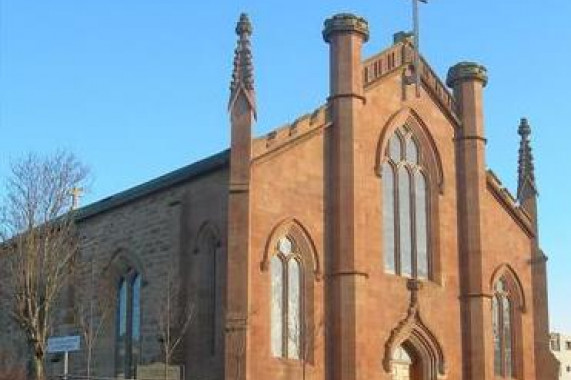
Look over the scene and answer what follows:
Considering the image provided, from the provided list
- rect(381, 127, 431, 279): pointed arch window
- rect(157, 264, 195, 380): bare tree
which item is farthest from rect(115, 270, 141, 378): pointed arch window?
rect(381, 127, 431, 279): pointed arch window

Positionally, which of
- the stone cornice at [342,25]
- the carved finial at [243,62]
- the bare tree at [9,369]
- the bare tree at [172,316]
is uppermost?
the stone cornice at [342,25]

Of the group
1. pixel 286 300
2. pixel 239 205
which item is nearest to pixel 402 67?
pixel 239 205

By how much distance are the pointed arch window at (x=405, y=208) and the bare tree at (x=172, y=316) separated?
24.6 feet

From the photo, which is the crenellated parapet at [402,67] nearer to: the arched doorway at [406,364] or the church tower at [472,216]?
the church tower at [472,216]

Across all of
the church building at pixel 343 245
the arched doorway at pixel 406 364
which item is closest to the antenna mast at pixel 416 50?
the church building at pixel 343 245

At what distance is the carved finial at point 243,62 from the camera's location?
31.6 meters

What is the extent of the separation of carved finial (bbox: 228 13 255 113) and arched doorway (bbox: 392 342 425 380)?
1106cm

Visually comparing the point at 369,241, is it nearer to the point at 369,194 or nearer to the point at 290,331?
the point at 369,194

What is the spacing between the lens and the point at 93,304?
38.9 metres

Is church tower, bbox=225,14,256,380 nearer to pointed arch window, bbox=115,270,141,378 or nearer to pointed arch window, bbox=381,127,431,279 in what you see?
pointed arch window, bbox=381,127,431,279

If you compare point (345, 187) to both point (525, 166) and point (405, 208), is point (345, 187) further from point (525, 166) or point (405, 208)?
point (525, 166)

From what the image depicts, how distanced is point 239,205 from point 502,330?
548 inches

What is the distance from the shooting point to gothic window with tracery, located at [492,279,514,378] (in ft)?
127

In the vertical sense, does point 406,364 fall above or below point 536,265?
below
